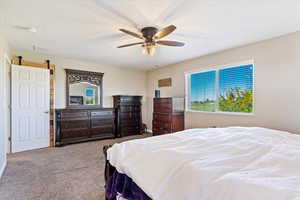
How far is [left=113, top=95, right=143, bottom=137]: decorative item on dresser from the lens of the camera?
5.46 metres

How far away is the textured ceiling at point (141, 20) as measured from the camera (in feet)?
6.88

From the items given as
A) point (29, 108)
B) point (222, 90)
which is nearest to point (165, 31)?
point (222, 90)

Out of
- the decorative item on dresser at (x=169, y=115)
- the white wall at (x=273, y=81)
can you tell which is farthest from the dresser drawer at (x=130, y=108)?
the white wall at (x=273, y=81)

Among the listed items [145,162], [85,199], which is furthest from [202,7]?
[85,199]

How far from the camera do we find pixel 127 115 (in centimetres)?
564

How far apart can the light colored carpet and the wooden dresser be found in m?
0.57

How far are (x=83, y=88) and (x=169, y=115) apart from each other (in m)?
2.76

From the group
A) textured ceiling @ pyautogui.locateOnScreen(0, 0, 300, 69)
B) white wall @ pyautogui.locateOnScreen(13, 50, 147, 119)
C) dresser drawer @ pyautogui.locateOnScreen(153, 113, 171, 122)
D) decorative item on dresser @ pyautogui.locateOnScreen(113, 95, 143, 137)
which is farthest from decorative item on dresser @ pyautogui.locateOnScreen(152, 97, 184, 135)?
textured ceiling @ pyautogui.locateOnScreen(0, 0, 300, 69)

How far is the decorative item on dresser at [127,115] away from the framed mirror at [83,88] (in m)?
0.65

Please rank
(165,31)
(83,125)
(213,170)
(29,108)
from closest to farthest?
(213,170)
(165,31)
(29,108)
(83,125)

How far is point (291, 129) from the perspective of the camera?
2920 millimetres

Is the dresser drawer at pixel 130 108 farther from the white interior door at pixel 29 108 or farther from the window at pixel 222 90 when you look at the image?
the white interior door at pixel 29 108

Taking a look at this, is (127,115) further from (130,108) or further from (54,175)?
(54,175)

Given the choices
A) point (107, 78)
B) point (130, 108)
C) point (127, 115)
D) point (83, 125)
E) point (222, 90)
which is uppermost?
point (107, 78)
